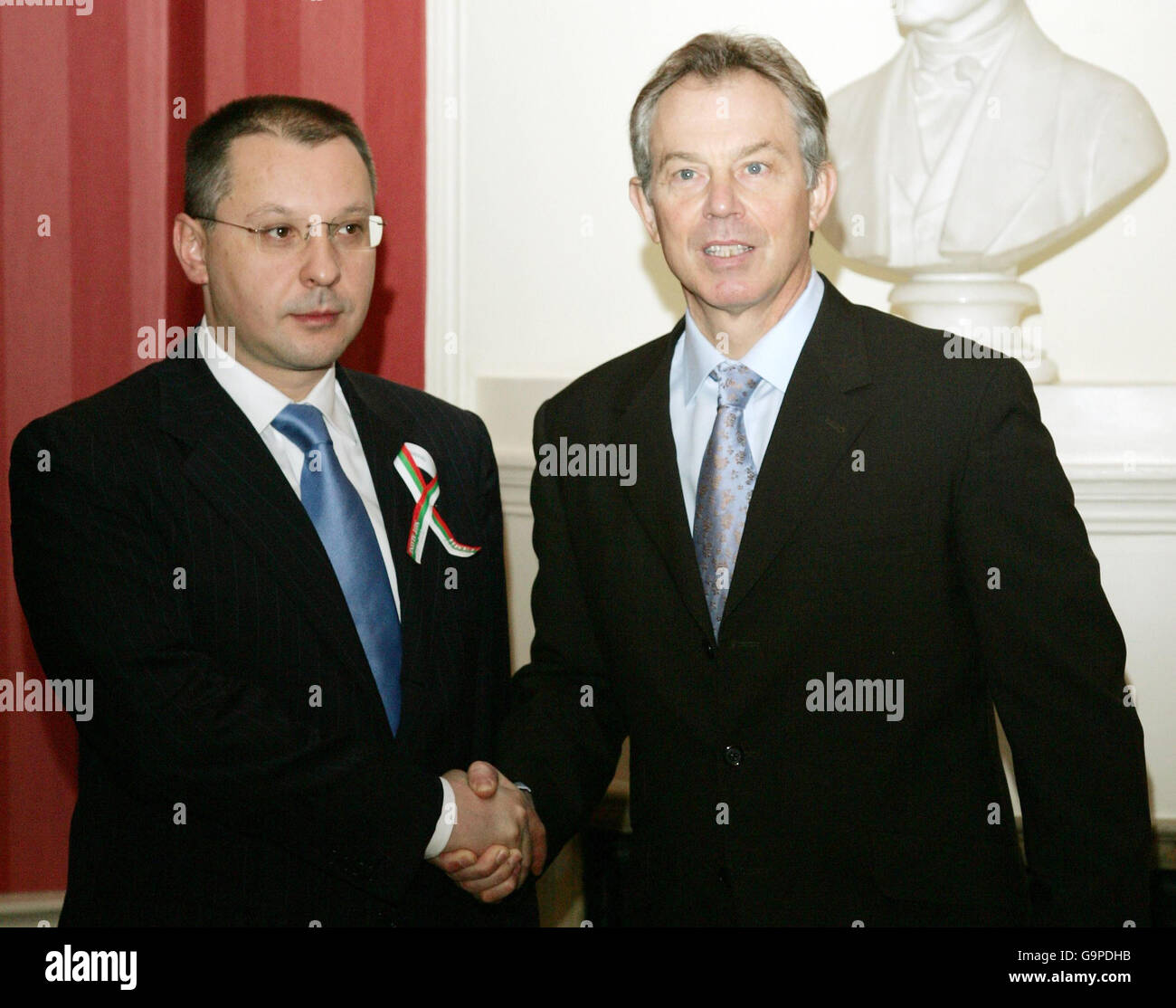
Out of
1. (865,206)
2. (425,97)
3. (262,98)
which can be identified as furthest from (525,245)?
(262,98)

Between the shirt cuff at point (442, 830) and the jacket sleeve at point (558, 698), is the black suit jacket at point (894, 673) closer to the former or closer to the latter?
the jacket sleeve at point (558, 698)

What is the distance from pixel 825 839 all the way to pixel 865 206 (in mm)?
1336

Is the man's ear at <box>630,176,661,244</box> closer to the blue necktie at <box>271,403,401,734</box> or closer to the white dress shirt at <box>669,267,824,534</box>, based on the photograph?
the white dress shirt at <box>669,267,824,534</box>

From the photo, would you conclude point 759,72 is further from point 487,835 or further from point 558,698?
point 487,835

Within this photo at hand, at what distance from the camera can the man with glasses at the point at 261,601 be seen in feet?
5.31

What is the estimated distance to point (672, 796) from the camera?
167cm

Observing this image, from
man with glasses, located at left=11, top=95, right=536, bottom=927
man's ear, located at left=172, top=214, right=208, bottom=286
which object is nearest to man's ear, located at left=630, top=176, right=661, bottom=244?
man with glasses, located at left=11, top=95, right=536, bottom=927

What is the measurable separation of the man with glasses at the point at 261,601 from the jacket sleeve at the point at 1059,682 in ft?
2.33

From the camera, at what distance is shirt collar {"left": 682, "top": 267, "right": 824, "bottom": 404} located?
1.70m

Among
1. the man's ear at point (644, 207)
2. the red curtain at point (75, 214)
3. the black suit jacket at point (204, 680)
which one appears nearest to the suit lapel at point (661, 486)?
the man's ear at point (644, 207)

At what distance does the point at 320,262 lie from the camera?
5.76ft

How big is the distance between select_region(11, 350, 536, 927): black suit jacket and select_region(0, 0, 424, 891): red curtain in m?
0.88

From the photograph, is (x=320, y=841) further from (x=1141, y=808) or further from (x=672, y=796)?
(x=1141, y=808)

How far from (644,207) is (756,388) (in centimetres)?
33
